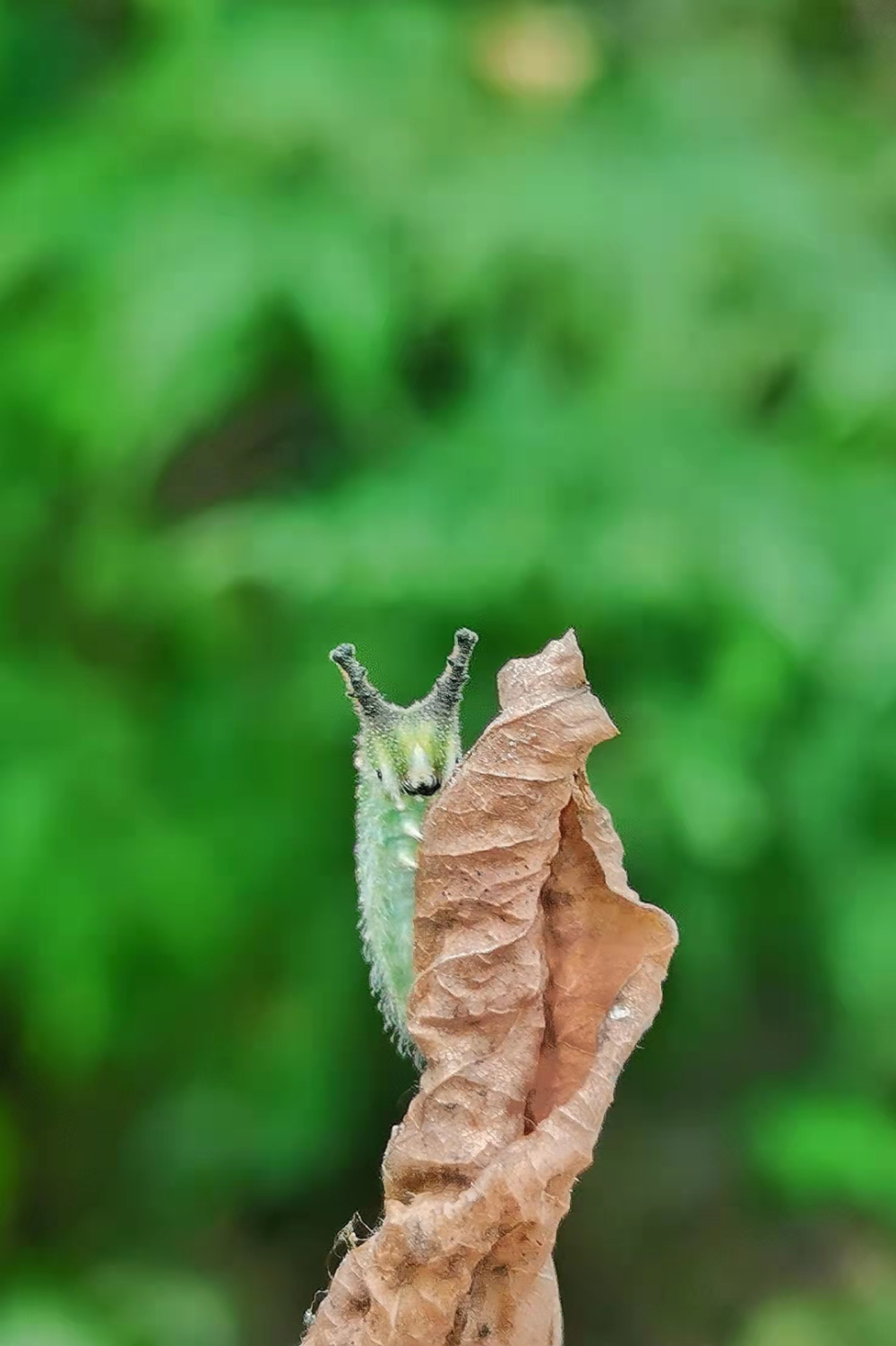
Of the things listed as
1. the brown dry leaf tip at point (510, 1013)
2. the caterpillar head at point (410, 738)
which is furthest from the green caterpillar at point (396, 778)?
the brown dry leaf tip at point (510, 1013)

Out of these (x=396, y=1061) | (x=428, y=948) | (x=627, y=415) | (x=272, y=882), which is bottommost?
(x=428, y=948)

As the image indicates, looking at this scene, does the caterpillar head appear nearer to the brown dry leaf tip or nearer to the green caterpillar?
the green caterpillar

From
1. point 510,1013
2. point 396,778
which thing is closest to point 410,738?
point 396,778

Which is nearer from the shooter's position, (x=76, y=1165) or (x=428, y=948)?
(x=428, y=948)

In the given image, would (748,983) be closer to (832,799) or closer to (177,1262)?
(832,799)

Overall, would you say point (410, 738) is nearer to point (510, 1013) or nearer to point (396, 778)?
point (396, 778)

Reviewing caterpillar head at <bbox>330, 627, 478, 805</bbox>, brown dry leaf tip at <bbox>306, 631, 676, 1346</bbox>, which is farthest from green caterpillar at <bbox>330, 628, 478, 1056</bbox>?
brown dry leaf tip at <bbox>306, 631, 676, 1346</bbox>

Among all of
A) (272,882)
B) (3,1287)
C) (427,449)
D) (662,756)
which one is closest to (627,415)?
(427,449)
